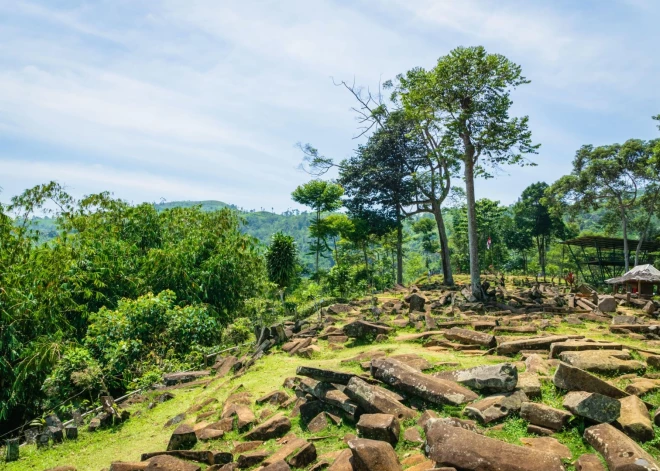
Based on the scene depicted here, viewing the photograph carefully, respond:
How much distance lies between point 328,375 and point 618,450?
11.2 ft

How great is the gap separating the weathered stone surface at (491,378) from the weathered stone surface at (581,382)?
485mm

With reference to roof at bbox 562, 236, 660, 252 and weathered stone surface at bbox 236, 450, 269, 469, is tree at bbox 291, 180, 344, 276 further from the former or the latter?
weathered stone surface at bbox 236, 450, 269, 469

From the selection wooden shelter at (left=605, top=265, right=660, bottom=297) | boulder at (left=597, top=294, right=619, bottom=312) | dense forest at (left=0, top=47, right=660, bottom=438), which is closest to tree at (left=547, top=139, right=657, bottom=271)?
dense forest at (left=0, top=47, right=660, bottom=438)

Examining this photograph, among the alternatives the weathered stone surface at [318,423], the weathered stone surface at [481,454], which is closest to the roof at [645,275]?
the weathered stone surface at [318,423]

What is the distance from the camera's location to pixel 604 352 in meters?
6.14

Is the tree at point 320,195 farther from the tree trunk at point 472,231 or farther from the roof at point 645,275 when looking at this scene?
the roof at point 645,275

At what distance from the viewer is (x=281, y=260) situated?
22609 mm

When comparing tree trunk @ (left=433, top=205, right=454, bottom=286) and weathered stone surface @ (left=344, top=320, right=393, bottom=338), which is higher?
tree trunk @ (left=433, top=205, right=454, bottom=286)

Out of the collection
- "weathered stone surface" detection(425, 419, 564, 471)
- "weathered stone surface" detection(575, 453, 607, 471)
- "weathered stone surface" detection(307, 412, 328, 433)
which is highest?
"weathered stone surface" detection(425, 419, 564, 471)

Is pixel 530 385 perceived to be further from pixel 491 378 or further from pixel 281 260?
pixel 281 260

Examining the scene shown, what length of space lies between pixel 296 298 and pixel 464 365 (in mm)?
14598

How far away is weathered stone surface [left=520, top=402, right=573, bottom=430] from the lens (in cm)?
429

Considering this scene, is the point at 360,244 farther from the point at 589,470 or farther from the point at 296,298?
the point at 589,470

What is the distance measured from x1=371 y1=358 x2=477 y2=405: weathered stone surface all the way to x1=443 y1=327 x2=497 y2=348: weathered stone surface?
2705 millimetres
